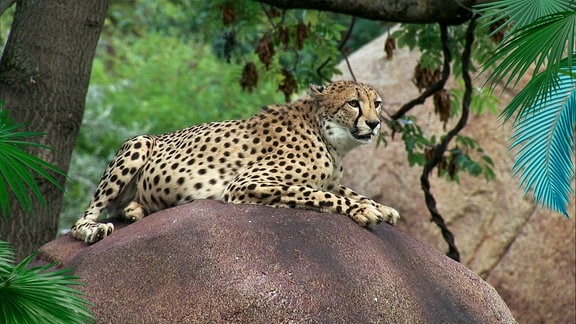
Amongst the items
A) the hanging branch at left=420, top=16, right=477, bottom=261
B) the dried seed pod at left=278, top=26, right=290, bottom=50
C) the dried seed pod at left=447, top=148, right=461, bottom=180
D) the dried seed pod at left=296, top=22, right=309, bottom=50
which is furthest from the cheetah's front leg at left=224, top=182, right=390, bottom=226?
the dried seed pod at left=278, top=26, right=290, bottom=50

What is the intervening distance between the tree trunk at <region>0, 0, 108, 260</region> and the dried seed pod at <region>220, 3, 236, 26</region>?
1.72 metres

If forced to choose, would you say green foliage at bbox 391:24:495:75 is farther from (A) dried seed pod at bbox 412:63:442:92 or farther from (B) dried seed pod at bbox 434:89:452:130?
(B) dried seed pod at bbox 434:89:452:130

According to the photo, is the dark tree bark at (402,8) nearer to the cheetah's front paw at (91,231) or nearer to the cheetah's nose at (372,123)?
the cheetah's nose at (372,123)

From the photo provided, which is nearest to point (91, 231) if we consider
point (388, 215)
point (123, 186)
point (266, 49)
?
point (123, 186)

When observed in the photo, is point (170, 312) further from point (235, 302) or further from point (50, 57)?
point (50, 57)

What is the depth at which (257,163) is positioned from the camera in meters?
6.85

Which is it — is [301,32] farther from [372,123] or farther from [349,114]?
[372,123]

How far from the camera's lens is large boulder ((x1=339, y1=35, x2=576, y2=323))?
10.6 metres

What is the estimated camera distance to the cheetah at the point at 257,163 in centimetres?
651

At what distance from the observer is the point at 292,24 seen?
971cm

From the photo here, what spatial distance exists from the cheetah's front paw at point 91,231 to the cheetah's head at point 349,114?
62.9 inches

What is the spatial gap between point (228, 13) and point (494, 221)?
3645 mm

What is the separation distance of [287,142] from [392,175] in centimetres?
429

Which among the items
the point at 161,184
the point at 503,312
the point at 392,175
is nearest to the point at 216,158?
the point at 161,184
